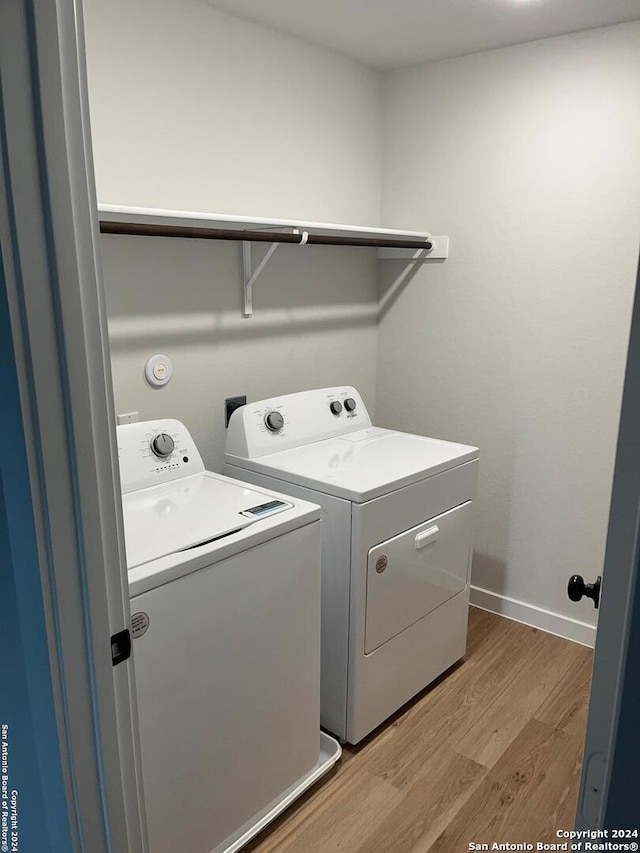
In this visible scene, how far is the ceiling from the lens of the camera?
199cm

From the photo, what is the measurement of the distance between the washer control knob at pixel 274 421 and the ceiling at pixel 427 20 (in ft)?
4.26

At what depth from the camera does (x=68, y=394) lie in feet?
2.86

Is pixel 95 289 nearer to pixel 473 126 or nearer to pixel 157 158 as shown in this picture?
pixel 157 158

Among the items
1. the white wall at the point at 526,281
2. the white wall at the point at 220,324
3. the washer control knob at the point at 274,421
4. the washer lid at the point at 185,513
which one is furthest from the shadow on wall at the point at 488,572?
the washer lid at the point at 185,513

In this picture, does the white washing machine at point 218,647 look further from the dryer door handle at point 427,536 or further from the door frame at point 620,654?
the door frame at point 620,654

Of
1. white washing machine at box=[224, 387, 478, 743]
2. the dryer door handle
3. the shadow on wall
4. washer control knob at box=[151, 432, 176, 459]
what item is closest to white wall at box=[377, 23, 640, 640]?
the shadow on wall

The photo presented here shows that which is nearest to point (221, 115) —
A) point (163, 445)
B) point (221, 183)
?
point (221, 183)

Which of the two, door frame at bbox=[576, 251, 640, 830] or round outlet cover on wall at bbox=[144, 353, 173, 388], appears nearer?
door frame at bbox=[576, 251, 640, 830]

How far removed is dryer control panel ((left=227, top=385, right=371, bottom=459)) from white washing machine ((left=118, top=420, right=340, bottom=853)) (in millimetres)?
286

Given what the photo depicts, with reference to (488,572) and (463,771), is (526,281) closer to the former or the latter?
(488,572)

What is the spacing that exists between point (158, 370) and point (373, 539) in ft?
2.85

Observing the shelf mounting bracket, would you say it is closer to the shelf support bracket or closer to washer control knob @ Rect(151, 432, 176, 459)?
the shelf support bracket

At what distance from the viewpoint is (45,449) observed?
86cm

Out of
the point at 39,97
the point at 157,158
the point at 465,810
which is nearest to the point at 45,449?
the point at 39,97
